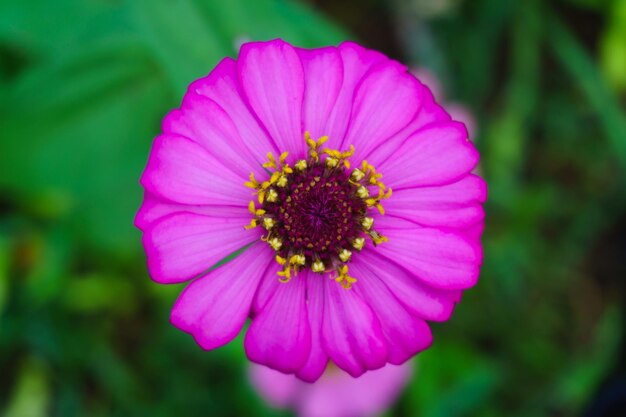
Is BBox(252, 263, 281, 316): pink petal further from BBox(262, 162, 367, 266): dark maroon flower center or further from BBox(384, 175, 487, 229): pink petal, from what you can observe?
Result: BBox(384, 175, 487, 229): pink petal

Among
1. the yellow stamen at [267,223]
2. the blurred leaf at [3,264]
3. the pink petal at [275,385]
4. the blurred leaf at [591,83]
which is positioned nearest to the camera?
the yellow stamen at [267,223]

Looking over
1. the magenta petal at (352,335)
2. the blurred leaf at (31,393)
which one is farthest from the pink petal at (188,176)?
the blurred leaf at (31,393)

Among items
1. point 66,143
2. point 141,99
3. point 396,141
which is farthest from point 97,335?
point 396,141

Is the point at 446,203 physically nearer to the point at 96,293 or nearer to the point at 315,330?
the point at 315,330

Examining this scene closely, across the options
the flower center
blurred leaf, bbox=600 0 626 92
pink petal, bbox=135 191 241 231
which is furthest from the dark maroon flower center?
blurred leaf, bbox=600 0 626 92

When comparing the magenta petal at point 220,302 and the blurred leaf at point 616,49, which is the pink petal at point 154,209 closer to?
the magenta petal at point 220,302

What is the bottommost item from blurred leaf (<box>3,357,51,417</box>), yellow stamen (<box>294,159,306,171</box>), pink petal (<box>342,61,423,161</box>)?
blurred leaf (<box>3,357,51,417</box>)
